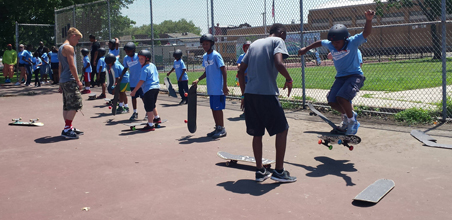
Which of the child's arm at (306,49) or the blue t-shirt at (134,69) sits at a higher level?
the child's arm at (306,49)

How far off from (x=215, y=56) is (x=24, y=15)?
2602cm

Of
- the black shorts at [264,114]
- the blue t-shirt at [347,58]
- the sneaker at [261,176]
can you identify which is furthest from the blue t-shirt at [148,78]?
the sneaker at [261,176]

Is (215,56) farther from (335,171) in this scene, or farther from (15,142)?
(15,142)

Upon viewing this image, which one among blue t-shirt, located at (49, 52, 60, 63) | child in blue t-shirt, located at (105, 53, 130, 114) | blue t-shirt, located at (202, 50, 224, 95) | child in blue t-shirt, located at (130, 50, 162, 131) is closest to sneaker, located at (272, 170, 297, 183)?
blue t-shirt, located at (202, 50, 224, 95)

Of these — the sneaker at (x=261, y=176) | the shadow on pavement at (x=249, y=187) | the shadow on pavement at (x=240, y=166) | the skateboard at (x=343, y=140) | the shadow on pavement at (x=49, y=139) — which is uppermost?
the skateboard at (x=343, y=140)

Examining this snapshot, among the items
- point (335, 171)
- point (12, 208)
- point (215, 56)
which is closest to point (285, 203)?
point (335, 171)

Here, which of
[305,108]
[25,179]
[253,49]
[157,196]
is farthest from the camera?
[305,108]

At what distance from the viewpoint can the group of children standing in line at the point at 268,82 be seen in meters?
4.76

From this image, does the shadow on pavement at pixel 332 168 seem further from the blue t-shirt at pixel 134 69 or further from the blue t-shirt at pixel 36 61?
the blue t-shirt at pixel 36 61

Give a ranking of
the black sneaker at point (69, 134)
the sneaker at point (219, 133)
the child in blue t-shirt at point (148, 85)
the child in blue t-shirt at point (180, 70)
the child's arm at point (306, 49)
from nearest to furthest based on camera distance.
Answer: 1. the child's arm at point (306, 49)
2. the sneaker at point (219, 133)
3. the black sneaker at point (69, 134)
4. the child in blue t-shirt at point (148, 85)
5. the child in blue t-shirt at point (180, 70)

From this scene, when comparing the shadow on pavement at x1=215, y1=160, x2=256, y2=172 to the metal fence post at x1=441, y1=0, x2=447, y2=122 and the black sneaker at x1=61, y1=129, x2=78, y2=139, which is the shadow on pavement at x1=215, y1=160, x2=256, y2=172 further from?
the metal fence post at x1=441, y1=0, x2=447, y2=122

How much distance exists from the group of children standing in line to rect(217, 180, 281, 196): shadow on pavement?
0.10 metres

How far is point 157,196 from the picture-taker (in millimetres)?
4422

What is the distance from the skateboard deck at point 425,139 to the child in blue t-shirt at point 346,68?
110cm
